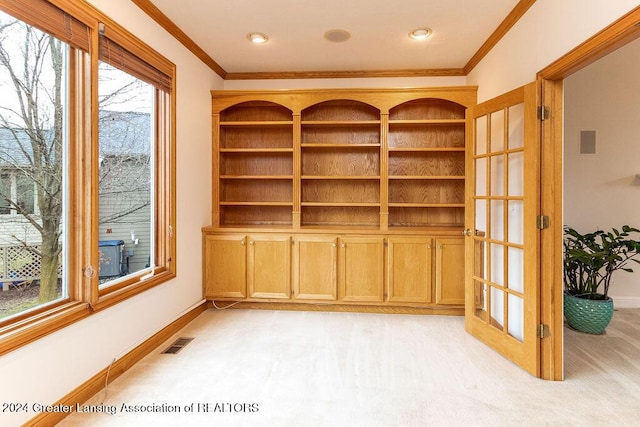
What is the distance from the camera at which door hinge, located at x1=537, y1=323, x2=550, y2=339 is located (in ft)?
7.13

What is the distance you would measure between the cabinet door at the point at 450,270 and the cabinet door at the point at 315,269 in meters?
1.06

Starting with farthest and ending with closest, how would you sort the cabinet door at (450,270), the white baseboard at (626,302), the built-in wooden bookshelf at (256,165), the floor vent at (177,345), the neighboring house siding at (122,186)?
the built-in wooden bookshelf at (256,165)
the white baseboard at (626,302)
the cabinet door at (450,270)
the floor vent at (177,345)
the neighboring house siding at (122,186)

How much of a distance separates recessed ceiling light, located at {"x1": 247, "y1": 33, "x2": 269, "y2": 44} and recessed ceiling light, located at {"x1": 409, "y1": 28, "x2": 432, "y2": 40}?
4.24 ft

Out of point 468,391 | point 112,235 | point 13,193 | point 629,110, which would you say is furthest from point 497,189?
point 13,193

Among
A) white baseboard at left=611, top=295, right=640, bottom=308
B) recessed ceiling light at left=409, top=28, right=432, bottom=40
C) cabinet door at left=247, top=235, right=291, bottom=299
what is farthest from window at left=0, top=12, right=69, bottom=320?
white baseboard at left=611, top=295, right=640, bottom=308

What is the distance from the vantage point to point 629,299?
→ 11.6 feet

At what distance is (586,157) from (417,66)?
2097mm

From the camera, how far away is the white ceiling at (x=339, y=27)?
7.98 feet

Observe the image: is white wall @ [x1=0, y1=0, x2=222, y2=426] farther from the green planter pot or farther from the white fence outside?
the green planter pot

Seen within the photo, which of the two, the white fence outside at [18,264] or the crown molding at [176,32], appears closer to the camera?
the white fence outside at [18,264]

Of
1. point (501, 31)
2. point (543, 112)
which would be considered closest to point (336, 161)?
point (501, 31)

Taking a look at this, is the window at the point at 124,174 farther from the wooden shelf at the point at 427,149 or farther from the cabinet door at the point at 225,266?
the wooden shelf at the point at 427,149

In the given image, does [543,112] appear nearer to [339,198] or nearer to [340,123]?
[340,123]

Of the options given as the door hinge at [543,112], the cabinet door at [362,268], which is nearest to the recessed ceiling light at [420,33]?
the door hinge at [543,112]
